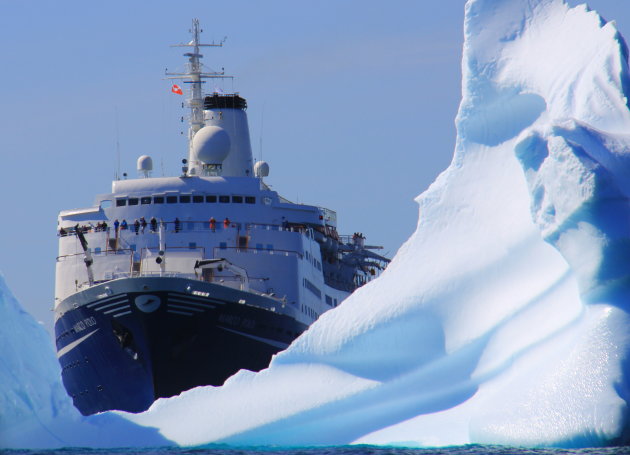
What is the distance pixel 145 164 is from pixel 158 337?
11556 mm

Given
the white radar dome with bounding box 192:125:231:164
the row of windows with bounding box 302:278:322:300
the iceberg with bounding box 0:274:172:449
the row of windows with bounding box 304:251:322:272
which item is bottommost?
the iceberg with bounding box 0:274:172:449

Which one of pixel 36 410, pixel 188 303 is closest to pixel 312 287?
pixel 188 303

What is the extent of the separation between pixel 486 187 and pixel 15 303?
7.92 meters

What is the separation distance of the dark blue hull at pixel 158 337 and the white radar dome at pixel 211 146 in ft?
25.2

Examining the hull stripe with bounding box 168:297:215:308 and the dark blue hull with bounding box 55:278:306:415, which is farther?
the hull stripe with bounding box 168:297:215:308

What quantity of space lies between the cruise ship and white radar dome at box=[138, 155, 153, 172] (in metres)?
0.06

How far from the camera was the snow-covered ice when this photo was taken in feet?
57.2

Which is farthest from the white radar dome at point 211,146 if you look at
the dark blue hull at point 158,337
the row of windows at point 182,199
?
the dark blue hull at point 158,337

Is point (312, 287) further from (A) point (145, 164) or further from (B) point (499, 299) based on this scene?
(B) point (499, 299)

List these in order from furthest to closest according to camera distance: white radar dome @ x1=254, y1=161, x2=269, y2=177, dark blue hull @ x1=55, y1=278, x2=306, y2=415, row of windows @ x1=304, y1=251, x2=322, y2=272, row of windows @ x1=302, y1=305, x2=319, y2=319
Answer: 1. white radar dome @ x1=254, y1=161, x2=269, y2=177
2. row of windows @ x1=304, y1=251, x2=322, y2=272
3. row of windows @ x1=302, y1=305, x2=319, y2=319
4. dark blue hull @ x1=55, y1=278, x2=306, y2=415

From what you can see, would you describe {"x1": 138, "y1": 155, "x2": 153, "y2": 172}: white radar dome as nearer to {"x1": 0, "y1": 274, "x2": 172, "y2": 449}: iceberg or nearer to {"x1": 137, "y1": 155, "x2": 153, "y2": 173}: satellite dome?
{"x1": 137, "y1": 155, "x2": 153, "y2": 173}: satellite dome

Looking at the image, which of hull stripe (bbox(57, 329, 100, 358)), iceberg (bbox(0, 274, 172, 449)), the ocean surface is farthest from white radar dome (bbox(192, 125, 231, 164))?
the ocean surface

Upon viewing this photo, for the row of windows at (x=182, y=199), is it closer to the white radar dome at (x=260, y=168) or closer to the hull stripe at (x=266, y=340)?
the hull stripe at (x=266, y=340)

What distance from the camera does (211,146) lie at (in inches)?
1844
